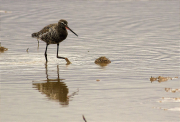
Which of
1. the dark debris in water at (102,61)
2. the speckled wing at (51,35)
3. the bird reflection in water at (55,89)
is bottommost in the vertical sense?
the bird reflection in water at (55,89)

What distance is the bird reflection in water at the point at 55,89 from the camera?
862cm

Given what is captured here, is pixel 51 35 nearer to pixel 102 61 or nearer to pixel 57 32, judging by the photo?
pixel 57 32

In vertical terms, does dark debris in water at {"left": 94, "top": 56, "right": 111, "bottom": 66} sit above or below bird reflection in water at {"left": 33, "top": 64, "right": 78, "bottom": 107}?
above

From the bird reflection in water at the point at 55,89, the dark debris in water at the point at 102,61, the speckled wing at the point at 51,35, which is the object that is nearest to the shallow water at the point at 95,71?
the bird reflection in water at the point at 55,89

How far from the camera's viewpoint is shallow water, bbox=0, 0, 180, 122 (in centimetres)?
766

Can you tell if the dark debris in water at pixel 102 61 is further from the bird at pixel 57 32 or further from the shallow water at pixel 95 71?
the bird at pixel 57 32

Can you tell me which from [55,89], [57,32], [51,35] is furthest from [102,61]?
[55,89]

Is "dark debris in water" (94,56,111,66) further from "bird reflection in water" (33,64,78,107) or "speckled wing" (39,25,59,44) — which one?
"bird reflection in water" (33,64,78,107)

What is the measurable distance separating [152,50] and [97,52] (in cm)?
177

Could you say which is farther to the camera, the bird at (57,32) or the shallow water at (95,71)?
the bird at (57,32)

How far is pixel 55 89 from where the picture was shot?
9.48 meters

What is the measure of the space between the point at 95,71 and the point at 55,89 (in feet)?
6.66

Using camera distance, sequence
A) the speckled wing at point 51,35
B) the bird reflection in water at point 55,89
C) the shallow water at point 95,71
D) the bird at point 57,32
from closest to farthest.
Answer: the shallow water at point 95,71 < the bird reflection in water at point 55,89 < the bird at point 57,32 < the speckled wing at point 51,35

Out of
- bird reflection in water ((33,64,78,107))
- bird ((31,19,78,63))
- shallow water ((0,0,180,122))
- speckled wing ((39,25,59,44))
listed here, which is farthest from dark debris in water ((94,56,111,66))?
bird reflection in water ((33,64,78,107))
